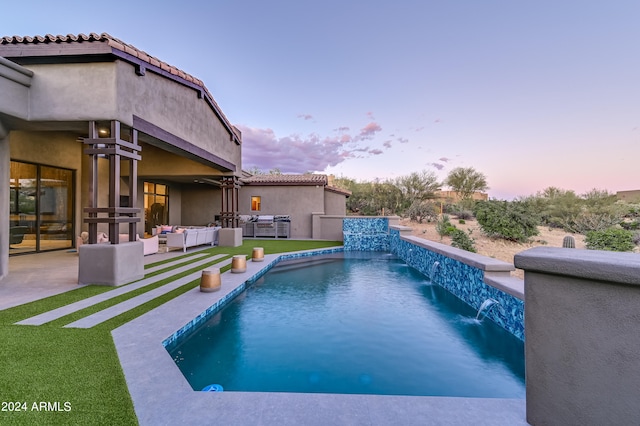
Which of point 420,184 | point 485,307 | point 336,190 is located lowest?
point 485,307

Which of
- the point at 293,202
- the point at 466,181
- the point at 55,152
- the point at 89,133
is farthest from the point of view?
the point at 466,181

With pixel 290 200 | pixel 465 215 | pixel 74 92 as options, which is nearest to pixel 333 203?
pixel 290 200

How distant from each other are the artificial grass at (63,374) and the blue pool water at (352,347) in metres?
0.79

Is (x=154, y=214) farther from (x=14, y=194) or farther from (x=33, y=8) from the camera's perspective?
(x=33, y=8)

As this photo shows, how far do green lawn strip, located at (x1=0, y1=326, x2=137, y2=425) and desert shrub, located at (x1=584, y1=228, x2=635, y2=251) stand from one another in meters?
12.0

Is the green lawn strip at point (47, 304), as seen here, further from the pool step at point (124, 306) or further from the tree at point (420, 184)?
the tree at point (420, 184)

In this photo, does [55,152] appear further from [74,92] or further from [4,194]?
[74,92]

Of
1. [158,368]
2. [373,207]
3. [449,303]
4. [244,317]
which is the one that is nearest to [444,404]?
[158,368]

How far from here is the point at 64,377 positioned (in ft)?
8.12

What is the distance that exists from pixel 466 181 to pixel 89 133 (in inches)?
1228

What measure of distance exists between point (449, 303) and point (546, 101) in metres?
10.6

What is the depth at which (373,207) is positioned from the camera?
82.4ft

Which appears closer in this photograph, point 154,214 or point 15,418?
point 15,418

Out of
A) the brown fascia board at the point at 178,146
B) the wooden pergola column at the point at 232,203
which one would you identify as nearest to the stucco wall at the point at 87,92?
the brown fascia board at the point at 178,146
